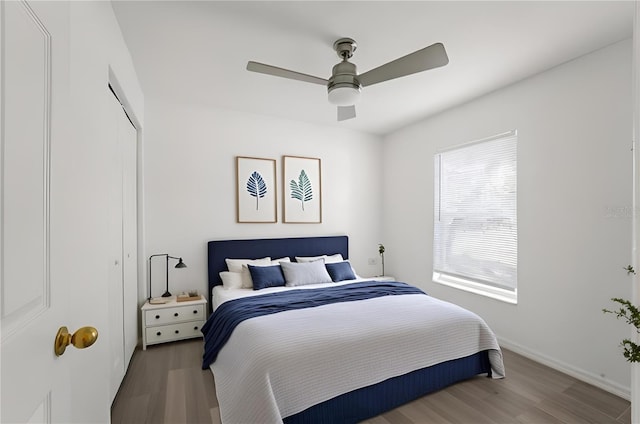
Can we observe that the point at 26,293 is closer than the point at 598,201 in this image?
Yes

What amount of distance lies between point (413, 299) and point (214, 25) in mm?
2765

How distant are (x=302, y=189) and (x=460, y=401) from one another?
300 centimetres

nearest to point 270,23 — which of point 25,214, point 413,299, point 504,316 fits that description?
point 25,214

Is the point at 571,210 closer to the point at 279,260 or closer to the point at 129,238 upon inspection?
the point at 279,260

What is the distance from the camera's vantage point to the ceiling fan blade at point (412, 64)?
6.43 ft

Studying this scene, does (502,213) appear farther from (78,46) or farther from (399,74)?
(78,46)

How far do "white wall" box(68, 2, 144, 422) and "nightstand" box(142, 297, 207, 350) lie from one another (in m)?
1.40

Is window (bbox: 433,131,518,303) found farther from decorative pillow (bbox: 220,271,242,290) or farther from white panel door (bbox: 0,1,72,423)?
white panel door (bbox: 0,1,72,423)

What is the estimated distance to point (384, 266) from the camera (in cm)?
501

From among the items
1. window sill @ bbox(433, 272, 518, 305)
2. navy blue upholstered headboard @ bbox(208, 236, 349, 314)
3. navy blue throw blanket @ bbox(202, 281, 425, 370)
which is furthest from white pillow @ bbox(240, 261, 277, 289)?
window sill @ bbox(433, 272, 518, 305)

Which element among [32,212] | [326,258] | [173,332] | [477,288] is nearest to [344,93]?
[32,212]

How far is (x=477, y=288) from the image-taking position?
11.9 feet

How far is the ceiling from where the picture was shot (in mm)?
2047

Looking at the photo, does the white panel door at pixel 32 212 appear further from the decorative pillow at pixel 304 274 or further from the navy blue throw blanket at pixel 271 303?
the decorative pillow at pixel 304 274
